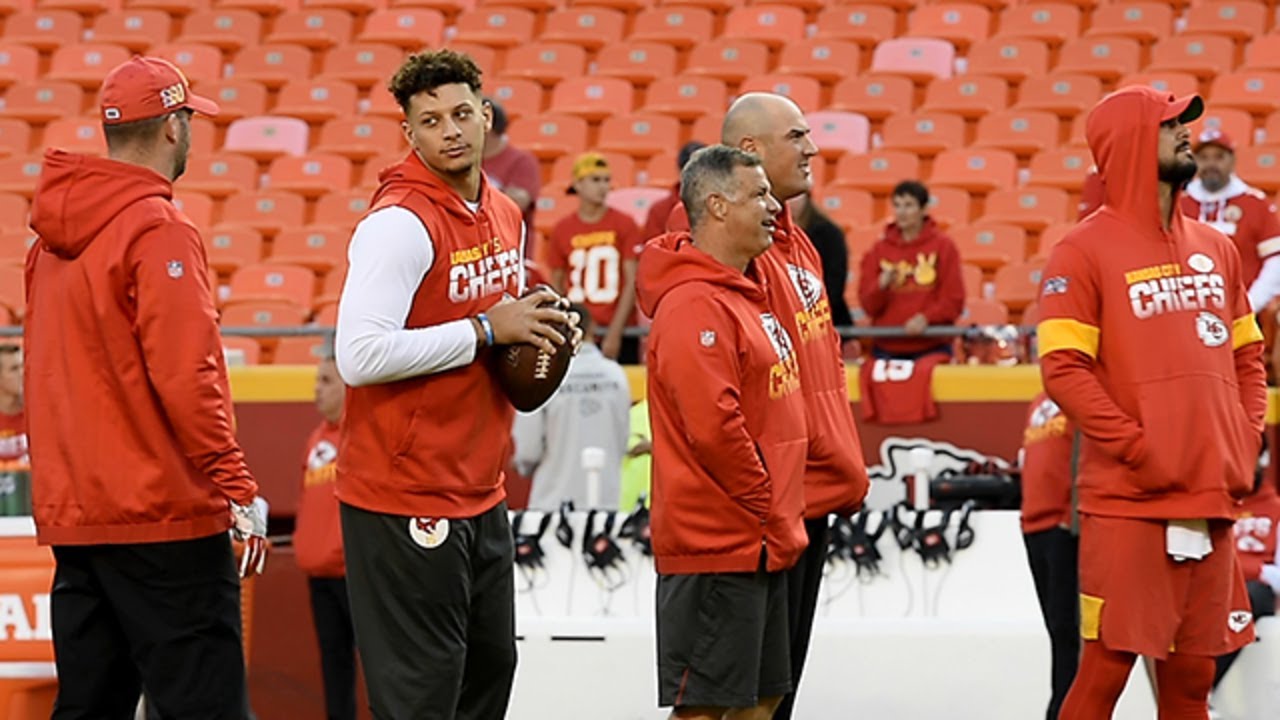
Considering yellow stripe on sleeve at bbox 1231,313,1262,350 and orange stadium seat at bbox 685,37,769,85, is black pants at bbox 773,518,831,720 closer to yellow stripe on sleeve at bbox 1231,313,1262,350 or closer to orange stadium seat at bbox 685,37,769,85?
yellow stripe on sleeve at bbox 1231,313,1262,350

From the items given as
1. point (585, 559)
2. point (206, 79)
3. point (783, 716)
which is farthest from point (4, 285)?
point (783, 716)

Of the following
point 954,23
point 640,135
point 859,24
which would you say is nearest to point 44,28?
point 640,135

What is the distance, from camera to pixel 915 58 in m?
14.0

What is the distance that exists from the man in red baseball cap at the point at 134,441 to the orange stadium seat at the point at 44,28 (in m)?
11.9

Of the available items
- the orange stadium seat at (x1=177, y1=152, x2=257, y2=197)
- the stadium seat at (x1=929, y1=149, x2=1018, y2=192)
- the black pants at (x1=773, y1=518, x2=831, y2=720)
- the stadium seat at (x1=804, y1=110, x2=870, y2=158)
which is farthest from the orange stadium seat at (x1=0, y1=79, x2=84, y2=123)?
the black pants at (x1=773, y1=518, x2=831, y2=720)

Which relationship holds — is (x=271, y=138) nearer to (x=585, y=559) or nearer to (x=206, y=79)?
(x=206, y=79)

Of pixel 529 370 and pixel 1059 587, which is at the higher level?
pixel 529 370

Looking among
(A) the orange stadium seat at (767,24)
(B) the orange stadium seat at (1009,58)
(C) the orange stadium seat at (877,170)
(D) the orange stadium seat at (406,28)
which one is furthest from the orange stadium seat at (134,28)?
(B) the orange stadium seat at (1009,58)

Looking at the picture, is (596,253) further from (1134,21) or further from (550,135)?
(1134,21)

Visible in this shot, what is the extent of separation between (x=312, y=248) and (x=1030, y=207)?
4363mm

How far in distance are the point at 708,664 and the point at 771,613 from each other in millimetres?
221

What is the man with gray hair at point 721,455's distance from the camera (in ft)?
14.5

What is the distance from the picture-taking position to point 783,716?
508 cm

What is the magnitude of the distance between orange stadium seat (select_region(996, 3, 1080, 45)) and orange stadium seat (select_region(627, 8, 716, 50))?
7.33 ft
